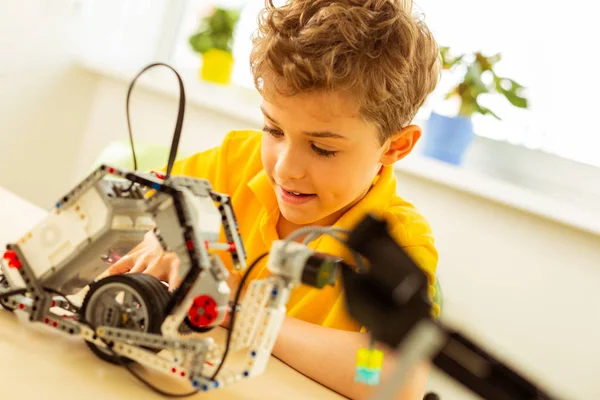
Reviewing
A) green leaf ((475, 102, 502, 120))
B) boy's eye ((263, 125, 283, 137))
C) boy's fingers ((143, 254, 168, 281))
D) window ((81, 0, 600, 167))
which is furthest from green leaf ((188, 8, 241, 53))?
boy's fingers ((143, 254, 168, 281))

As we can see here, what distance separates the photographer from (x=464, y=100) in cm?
163

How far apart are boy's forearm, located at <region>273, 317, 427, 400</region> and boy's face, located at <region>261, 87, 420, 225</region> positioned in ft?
0.65

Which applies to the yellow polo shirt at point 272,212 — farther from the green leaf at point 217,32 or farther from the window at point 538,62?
the green leaf at point 217,32

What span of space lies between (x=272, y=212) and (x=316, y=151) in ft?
0.80

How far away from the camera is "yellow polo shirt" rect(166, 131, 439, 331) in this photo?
0.98 m

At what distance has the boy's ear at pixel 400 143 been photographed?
3.34 ft

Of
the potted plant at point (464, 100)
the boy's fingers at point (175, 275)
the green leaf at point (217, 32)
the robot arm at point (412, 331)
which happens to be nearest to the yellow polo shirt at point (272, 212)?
the boy's fingers at point (175, 275)

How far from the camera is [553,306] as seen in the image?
4.93 ft

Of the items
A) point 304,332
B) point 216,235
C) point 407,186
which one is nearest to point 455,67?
point 407,186

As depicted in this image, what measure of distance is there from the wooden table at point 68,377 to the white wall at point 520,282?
0.85 meters

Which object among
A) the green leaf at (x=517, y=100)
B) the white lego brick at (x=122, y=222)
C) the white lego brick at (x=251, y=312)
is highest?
the green leaf at (x=517, y=100)

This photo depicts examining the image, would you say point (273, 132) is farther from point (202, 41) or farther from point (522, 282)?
point (202, 41)

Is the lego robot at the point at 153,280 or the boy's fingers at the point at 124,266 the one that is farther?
the boy's fingers at the point at 124,266

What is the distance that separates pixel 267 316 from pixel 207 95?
1.55 m
